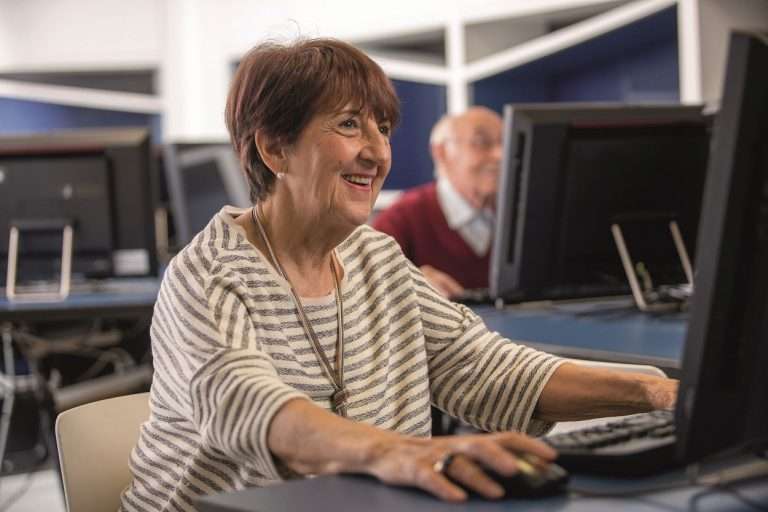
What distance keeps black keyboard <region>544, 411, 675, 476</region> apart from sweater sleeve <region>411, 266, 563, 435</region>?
17.4 inches

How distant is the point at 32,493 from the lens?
380 cm

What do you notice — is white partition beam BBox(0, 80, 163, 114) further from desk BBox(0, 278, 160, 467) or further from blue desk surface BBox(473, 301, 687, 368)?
blue desk surface BBox(473, 301, 687, 368)

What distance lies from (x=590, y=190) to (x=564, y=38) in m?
2.45

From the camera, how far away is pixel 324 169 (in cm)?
153

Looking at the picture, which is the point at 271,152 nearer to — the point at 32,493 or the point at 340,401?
the point at 340,401

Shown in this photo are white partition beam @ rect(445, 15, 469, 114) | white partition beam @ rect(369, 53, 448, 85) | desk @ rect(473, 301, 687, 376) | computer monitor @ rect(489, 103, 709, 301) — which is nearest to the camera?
desk @ rect(473, 301, 687, 376)

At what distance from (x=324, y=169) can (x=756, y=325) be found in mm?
747

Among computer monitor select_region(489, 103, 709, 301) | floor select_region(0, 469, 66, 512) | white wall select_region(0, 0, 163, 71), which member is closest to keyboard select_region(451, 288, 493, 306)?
computer monitor select_region(489, 103, 709, 301)

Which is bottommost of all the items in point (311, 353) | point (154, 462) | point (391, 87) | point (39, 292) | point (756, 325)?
point (39, 292)

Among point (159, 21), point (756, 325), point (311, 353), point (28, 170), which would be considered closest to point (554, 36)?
point (28, 170)

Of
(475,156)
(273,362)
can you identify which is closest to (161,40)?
(475,156)

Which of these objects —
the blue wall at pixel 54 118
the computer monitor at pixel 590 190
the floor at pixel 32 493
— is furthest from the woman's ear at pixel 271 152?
the blue wall at pixel 54 118

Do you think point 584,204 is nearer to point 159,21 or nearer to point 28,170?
point 28,170

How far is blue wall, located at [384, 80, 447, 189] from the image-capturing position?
582cm
